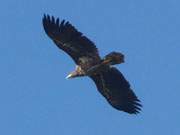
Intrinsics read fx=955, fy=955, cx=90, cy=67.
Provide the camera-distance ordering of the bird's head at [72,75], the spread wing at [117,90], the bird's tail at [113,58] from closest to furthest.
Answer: the bird's tail at [113,58] < the spread wing at [117,90] < the bird's head at [72,75]

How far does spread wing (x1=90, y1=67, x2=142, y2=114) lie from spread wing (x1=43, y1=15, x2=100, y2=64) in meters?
0.88

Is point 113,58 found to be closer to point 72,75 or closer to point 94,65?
point 94,65

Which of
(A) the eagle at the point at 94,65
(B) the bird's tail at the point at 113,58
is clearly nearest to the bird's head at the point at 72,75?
(A) the eagle at the point at 94,65

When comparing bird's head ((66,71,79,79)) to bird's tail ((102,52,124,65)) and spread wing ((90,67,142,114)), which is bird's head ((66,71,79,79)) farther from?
bird's tail ((102,52,124,65))

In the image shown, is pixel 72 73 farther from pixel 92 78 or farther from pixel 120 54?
pixel 120 54

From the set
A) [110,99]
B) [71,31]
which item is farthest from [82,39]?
[110,99]

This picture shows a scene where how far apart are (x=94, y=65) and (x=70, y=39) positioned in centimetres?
124

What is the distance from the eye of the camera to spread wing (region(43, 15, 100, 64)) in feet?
106

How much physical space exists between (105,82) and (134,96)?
1.12 meters

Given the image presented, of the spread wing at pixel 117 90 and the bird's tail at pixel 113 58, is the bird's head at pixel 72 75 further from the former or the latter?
the bird's tail at pixel 113 58

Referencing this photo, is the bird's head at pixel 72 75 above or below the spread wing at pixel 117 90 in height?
above

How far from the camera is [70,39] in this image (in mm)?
32812

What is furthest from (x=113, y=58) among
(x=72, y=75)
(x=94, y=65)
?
(x=72, y=75)

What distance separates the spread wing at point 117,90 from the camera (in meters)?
32.7
